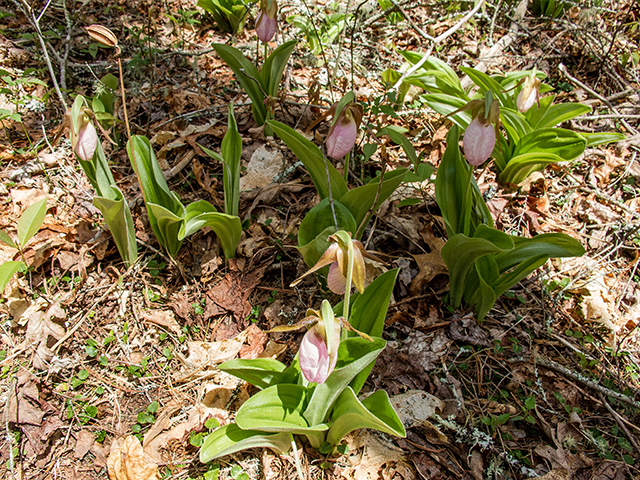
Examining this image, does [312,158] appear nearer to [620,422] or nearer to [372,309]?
[372,309]

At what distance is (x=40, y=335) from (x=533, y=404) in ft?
7.32

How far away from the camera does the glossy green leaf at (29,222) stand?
6.08 feet

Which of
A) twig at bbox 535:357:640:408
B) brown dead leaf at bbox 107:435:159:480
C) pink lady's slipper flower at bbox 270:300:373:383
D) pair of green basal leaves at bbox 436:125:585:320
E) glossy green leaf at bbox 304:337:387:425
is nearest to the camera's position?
pink lady's slipper flower at bbox 270:300:373:383

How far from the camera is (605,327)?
6.35ft

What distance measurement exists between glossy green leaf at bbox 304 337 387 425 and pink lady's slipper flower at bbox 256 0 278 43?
180cm

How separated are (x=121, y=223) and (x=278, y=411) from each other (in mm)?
1170

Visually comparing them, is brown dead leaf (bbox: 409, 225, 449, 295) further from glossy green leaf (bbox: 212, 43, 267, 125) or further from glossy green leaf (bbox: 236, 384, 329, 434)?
glossy green leaf (bbox: 212, 43, 267, 125)

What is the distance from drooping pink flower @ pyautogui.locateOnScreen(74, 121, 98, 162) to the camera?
1.57 metres

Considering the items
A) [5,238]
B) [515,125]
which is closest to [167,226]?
[5,238]

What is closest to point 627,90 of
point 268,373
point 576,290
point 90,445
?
point 576,290

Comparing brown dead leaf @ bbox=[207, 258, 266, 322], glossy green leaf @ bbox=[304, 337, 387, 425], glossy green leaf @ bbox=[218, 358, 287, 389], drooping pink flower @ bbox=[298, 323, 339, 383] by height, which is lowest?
brown dead leaf @ bbox=[207, 258, 266, 322]

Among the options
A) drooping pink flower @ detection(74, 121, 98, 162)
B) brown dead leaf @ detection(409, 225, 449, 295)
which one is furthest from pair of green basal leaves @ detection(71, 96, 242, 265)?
brown dead leaf @ detection(409, 225, 449, 295)

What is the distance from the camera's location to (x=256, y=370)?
4.36ft

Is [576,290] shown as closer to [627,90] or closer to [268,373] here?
[268,373]
